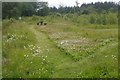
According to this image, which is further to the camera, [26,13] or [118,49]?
[26,13]

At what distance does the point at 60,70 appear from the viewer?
12102 millimetres

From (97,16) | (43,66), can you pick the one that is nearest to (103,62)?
(43,66)

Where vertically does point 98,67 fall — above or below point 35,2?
below

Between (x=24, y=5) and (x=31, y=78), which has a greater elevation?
(x=24, y=5)

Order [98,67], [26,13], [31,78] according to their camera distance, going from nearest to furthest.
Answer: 1. [31,78]
2. [98,67]
3. [26,13]

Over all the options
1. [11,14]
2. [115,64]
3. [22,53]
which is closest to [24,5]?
[11,14]

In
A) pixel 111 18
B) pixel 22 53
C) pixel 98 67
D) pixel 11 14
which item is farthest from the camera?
pixel 111 18

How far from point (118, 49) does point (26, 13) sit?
177 feet

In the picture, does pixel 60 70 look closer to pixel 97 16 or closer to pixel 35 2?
pixel 97 16

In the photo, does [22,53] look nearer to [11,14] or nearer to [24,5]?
[11,14]

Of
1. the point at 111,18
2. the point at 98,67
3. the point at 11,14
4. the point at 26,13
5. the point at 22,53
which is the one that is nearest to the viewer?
the point at 98,67

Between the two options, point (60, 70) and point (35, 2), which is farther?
point (35, 2)

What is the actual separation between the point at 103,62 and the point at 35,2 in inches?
2396

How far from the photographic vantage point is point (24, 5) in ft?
194
